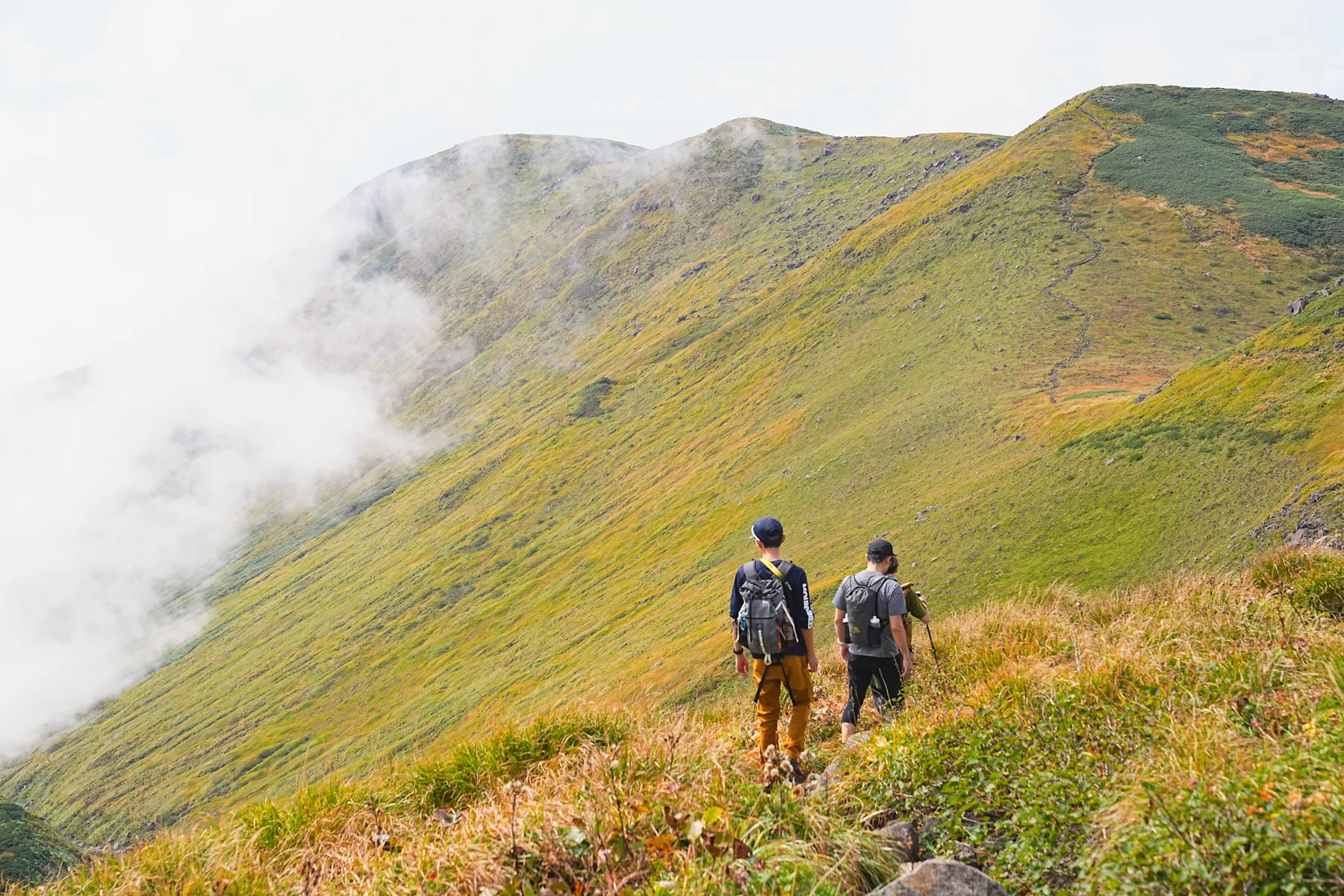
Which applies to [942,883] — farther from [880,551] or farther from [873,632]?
[880,551]

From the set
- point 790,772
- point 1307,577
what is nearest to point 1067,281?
point 1307,577

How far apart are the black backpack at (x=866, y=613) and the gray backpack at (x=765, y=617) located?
176cm

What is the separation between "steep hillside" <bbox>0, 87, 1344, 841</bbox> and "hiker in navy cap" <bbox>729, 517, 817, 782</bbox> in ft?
14.9

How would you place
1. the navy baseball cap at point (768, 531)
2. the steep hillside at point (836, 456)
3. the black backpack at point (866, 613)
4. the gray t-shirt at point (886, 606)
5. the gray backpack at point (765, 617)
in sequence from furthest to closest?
the steep hillside at point (836, 456), the black backpack at point (866, 613), the gray t-shirt at point (886, 606), the navy baseball cap at point (768, 531), the gray backpack at point (765, 617)

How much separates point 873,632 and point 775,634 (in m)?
2.21

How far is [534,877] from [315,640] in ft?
516

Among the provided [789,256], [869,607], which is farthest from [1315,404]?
[789,256]

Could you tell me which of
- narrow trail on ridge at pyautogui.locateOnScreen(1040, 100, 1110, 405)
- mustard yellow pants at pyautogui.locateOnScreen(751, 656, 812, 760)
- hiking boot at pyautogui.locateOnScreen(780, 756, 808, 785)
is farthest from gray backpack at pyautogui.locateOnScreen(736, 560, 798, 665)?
narrow trail on ridge at pyautogui.locateOnScreen(1040, 100, 1110, 405)

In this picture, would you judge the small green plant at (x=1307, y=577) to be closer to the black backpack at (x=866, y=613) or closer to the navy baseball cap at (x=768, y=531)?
the black backpack at (x=866, y=613)

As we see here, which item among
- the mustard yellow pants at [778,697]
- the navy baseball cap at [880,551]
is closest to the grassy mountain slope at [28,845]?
the mustard yellow pants at [778,697]

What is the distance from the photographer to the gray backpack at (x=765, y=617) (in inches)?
387

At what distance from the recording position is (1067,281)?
81.3 meters

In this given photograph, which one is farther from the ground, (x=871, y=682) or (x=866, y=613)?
(x=866, y=613)

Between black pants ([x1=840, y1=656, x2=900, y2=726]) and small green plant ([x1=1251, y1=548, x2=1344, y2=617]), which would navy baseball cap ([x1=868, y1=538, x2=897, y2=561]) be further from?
small green plant ([x1=1251, y1=548, x2=1344, y2=617])
